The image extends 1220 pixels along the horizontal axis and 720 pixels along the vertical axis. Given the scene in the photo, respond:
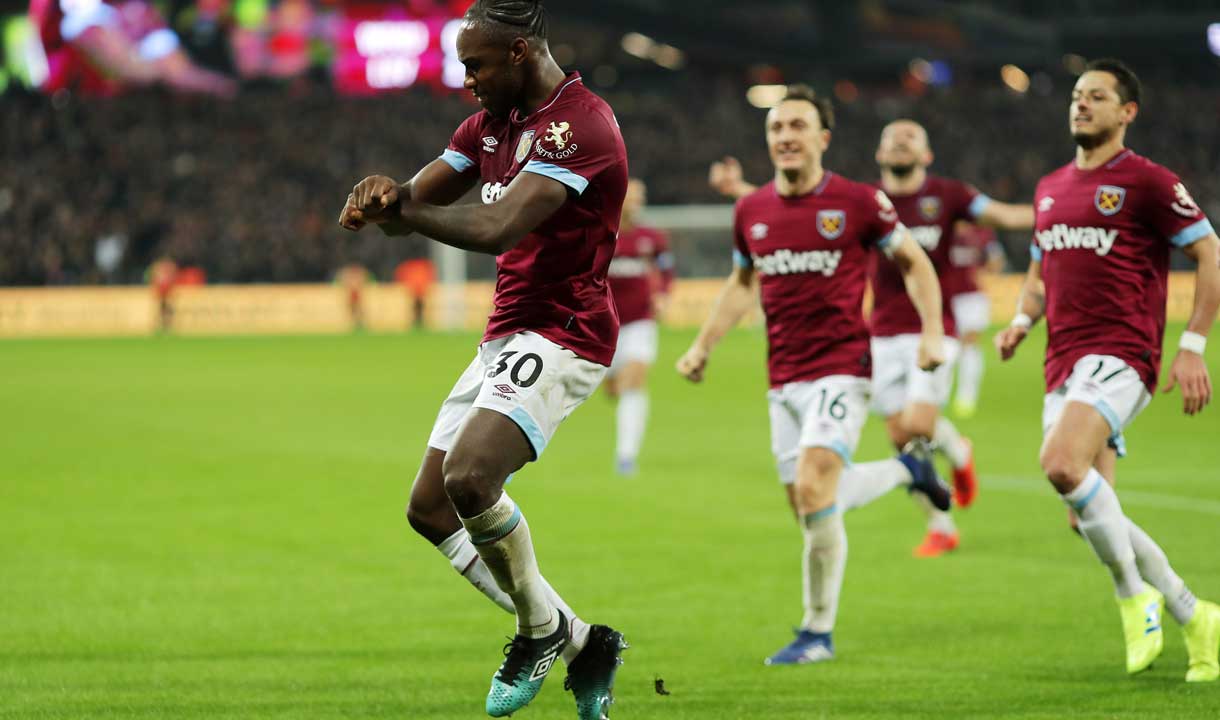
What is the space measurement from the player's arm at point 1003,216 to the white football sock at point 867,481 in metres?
2.32

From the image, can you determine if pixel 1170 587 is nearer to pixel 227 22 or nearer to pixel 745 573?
pixel 745 573

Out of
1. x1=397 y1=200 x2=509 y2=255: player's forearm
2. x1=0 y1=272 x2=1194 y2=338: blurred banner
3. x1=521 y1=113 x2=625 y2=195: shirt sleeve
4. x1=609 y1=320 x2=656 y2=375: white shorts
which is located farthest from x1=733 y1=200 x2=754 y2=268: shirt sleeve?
x1=0 y1=272 x2=1194 y2=338: blurred banner

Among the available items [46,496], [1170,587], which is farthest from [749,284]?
[46,496]

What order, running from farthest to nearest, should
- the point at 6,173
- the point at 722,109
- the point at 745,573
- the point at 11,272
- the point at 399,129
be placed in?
1. the point at 722,109
2. the point at 399,129
3. the point at 6,173
4. the point at 11,272
5. the point at 745,573

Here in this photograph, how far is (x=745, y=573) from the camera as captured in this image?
9391 mm

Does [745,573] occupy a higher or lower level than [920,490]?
lower

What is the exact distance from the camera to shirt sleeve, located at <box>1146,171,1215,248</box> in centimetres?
666

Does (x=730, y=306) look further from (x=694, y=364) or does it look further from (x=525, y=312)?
(x=525, y=312)

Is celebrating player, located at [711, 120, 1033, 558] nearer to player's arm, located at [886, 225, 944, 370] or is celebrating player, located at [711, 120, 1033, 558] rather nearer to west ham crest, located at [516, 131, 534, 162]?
player's arm, located at [886, 225, 944, 370]

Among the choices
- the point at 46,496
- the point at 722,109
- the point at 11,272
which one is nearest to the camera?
the point at 46,496

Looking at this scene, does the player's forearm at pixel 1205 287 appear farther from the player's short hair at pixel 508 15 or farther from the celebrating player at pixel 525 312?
the player's short hair at pixel 508 15

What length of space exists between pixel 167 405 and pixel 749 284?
1393cm

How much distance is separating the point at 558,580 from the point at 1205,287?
4045 mm

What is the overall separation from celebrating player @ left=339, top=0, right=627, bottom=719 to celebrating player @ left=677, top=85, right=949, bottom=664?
2014mm
